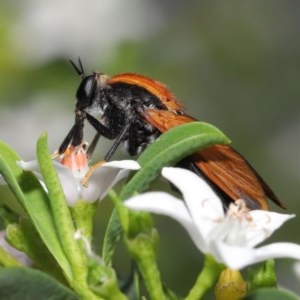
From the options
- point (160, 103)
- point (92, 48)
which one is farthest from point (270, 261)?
point (92, 48)

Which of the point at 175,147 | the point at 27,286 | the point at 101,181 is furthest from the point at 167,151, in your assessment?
the point at 27,286

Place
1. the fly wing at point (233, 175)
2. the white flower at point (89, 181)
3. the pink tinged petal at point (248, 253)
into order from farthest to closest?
1. the fly wing at point (233, 175)
2. the white flower at point (89, 181)
3. the pink tinged petal at point (248, 253)

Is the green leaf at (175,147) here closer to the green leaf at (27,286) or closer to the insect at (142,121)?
the green leaf at (27,286)

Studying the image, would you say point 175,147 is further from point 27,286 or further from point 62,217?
point 27,286

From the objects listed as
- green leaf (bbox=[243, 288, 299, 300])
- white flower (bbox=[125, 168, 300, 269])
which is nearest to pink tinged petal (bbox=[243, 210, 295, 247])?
white flower (bbox=[125, 168, 300, 269])

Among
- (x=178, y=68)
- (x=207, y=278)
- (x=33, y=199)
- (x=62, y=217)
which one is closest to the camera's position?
(x=207, y=278)

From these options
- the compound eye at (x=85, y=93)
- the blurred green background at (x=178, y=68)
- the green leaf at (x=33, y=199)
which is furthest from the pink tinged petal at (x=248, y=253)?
the blurred green background at (x=178, y=68)
